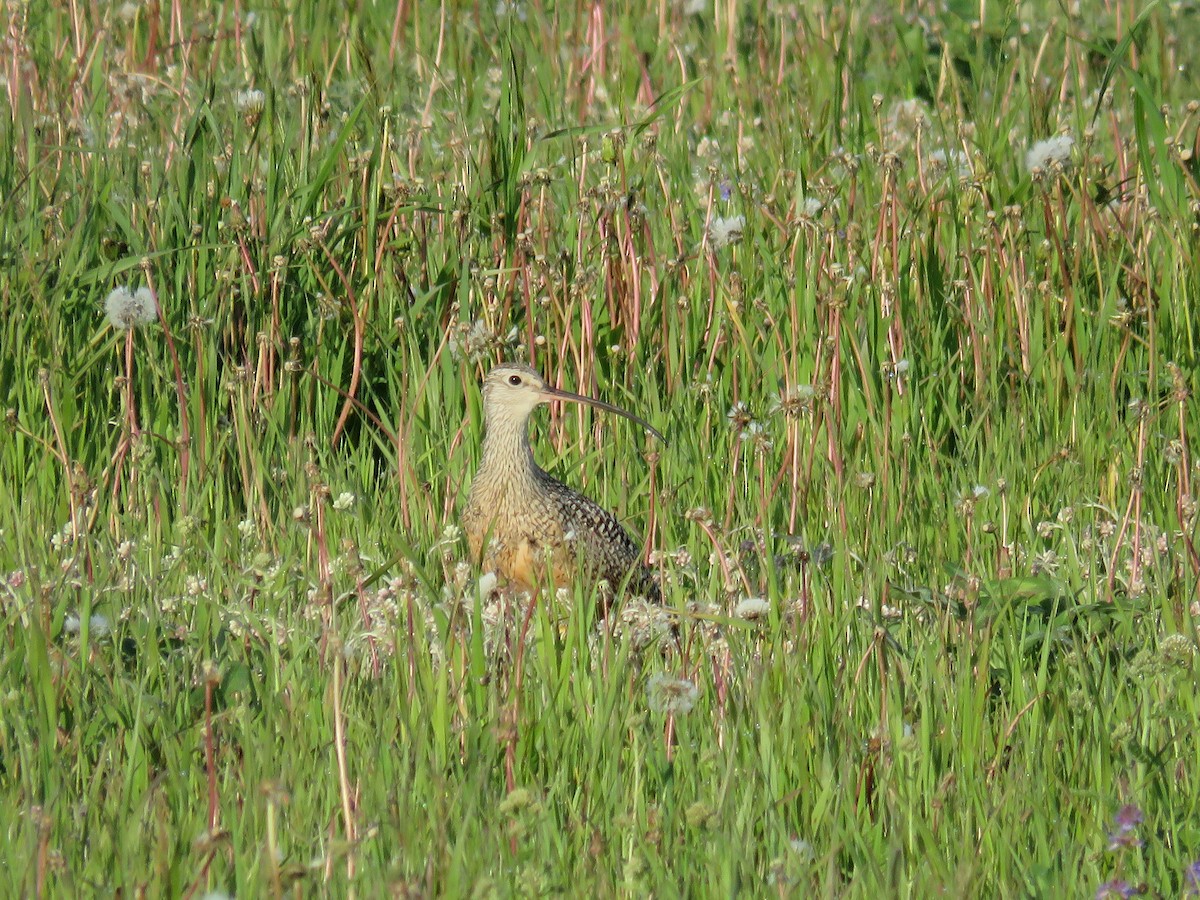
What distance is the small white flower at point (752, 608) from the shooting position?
3691mm

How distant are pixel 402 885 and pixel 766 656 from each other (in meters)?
1.42

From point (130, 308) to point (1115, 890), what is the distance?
3169 millimetres

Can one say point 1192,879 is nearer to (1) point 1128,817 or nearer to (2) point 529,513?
(1) point 1128,817

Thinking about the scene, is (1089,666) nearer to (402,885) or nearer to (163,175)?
(402,885)

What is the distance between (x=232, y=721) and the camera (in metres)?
3.26

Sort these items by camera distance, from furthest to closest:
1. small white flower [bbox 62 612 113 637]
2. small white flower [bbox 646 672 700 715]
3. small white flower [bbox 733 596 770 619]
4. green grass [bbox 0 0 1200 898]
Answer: small white flower [bbox 733 596 770 619]
small white flower [bbox 62 612 113 637]
small white flower [bbox 646 672 700 715]
green grass [bbox 0 0 1200 898]

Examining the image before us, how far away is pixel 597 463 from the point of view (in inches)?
214

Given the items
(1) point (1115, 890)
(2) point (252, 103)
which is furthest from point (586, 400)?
(1) point (1115, 890)

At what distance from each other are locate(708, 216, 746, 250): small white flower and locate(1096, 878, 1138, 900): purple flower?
2971mm

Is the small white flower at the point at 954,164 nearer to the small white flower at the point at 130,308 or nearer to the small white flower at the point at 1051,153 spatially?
the small white flower at the point at 1051,153

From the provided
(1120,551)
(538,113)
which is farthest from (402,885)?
(538,113)

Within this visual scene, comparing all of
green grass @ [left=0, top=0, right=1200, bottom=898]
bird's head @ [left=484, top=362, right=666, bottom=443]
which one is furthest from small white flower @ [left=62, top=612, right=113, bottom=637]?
bird's head @ [left=484, top=362, right=666, bottom=443]

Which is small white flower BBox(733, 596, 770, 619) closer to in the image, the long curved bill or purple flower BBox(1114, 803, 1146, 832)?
purple flower BBox(1114, 803, 1146, 832)

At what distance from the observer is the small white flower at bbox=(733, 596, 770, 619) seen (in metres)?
3.69
